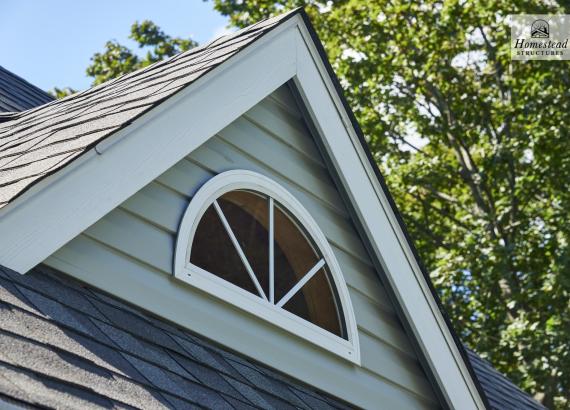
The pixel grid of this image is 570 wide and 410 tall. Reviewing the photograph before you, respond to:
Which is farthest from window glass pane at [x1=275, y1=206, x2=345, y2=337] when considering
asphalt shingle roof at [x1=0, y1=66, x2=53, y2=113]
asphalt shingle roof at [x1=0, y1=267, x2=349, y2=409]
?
asphalt shingle roof at [x1=0, y1=66, x2=53, y2=113]

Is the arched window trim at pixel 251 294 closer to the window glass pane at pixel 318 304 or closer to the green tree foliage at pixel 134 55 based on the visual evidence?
the window glass pane at pixel 318 304

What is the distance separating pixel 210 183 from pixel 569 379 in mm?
12575

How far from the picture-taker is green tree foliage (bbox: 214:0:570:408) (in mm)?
15281

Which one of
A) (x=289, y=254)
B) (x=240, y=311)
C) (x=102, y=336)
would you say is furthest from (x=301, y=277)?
(x=102, y=336)

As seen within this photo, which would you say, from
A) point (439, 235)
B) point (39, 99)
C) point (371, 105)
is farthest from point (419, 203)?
point (39, 99)

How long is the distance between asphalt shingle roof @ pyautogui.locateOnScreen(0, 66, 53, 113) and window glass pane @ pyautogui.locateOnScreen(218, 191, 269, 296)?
2787mm

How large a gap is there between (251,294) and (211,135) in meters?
0.78

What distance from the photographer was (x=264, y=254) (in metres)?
4.09

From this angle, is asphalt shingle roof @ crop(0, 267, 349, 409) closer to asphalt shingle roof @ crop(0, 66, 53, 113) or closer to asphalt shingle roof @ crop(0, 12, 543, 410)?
asphalt shingle roof @ crop(0, 12, 543, 410)

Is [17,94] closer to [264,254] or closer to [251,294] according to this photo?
[264,254]

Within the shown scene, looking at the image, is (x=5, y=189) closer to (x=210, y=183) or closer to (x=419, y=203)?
(x=210, y=183)

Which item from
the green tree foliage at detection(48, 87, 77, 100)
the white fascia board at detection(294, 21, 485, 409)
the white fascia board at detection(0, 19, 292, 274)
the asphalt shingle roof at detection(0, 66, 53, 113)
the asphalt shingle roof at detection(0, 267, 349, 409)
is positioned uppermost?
the green tree foliage at detection(48, 87, 77, 100)

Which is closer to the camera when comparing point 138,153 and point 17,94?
point 138,153

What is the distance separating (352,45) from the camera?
1755 cm
